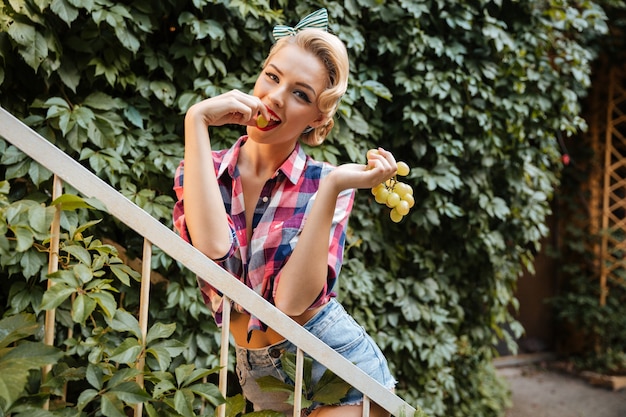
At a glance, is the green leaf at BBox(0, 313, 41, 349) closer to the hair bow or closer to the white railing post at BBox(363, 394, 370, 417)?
the white railing post at BBox(363, 394, 370, 417)

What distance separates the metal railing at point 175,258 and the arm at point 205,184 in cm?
5

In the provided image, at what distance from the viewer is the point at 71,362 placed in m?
1.14

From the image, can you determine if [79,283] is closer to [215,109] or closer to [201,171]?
[201,171]

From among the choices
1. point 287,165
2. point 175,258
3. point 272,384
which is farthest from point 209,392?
point 287,165

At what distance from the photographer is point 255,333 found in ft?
4.18

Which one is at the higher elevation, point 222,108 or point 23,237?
point 222,108

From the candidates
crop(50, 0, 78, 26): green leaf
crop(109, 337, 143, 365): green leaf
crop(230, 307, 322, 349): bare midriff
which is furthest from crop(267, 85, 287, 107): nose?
crop(50, 0, 78, 26): green leaf

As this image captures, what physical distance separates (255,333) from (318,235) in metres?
0.30

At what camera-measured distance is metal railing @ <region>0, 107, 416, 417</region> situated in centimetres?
105

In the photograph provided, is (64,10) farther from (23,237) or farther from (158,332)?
(158,332)

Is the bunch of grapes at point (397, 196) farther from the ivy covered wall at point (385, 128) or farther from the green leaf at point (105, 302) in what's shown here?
the ivy covered wall at point (385, 128)


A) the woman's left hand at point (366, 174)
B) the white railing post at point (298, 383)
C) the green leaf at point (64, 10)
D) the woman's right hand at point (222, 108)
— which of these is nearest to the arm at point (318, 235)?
the woman's left hand at point (366, 174)

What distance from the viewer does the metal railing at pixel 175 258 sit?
1.05 metres

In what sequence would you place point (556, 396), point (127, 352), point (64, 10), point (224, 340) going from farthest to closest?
point (556, 396), point (64, 10), point (224, 340), point (127, 352)
